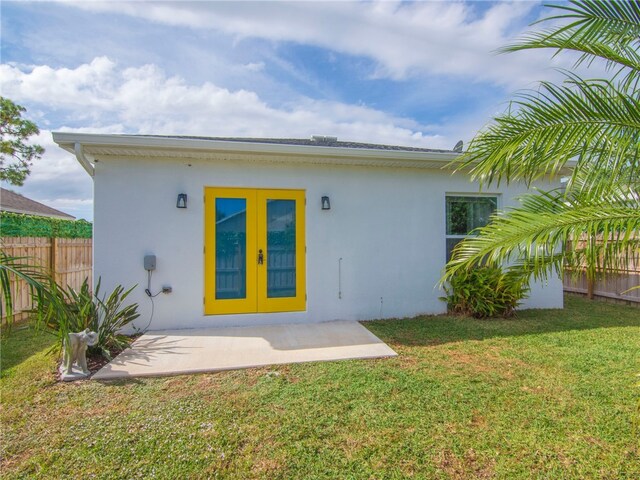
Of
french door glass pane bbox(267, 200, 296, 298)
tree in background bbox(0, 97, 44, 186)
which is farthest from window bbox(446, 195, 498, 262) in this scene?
tree in background bbox(0, 97, 44, 186)

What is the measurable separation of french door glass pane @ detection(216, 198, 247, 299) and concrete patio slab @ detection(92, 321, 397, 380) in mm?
733

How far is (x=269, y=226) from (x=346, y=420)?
3977mm

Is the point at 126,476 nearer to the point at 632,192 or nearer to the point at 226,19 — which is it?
the point at 632,192

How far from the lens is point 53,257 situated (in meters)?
6.94

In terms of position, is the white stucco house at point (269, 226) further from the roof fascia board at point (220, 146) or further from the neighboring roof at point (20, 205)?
the neighboring roof at point (20, 205)

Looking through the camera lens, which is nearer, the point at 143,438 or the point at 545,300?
the point at 143,438

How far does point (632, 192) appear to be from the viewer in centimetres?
257

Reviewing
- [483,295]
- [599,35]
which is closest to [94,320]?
[599,35]

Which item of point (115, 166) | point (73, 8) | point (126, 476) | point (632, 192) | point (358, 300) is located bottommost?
point (126, 476)

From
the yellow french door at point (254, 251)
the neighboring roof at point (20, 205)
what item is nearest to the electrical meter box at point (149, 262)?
the yellow french door at point (254, 251)

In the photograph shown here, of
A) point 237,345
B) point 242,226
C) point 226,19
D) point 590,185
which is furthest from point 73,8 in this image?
point 590,185

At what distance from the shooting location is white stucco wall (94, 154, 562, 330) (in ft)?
18.9

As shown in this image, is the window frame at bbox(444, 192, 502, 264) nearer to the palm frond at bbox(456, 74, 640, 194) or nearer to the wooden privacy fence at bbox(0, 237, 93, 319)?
the palm frond at bbox(456, 74, 640, 194)

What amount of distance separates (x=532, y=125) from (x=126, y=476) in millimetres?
4082
